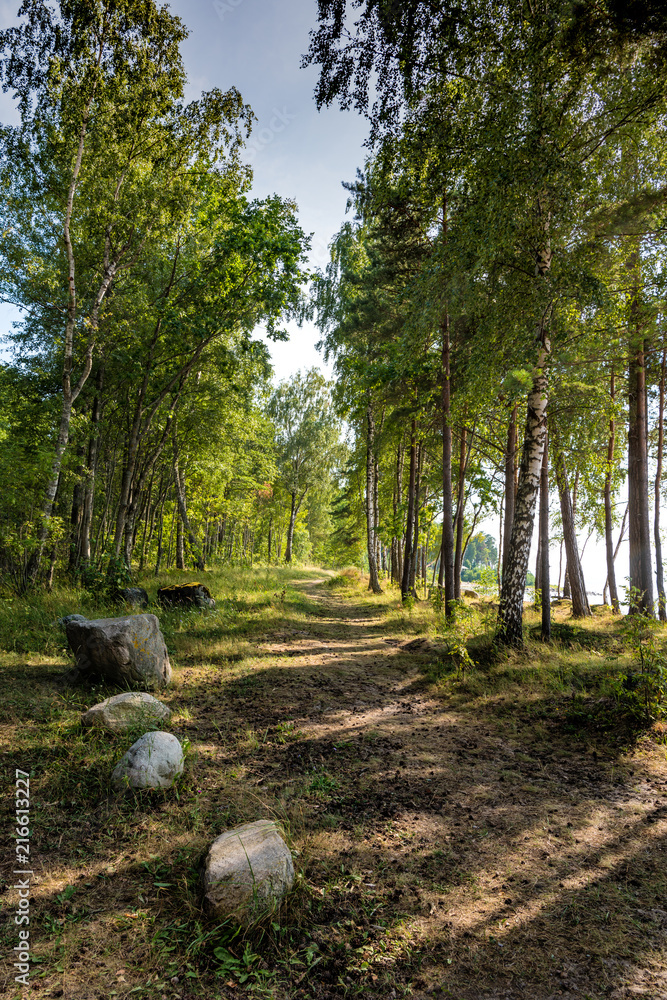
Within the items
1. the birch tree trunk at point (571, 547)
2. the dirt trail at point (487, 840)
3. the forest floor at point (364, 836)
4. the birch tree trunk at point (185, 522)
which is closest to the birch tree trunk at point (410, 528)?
the birch tree trunk at point (571, 547)

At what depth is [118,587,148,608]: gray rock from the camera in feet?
32.0

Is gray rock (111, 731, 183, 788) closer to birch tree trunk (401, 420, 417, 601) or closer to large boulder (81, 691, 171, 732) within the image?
large boulder (81, 691, 171, 732)

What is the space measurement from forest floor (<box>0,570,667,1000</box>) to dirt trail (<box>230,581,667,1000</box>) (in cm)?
2

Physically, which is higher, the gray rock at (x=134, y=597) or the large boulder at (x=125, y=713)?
the gray rock at (x=134, y=597)

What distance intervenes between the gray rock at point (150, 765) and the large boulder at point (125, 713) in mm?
724

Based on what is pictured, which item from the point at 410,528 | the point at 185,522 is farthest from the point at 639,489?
the point at 185,522

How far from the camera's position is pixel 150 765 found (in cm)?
388

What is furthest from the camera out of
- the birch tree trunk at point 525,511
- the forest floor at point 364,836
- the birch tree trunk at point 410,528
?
the birch tree trunk at point 410,528

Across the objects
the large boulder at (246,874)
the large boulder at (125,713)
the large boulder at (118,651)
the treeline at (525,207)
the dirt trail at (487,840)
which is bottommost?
the dirt trail at (487,840)

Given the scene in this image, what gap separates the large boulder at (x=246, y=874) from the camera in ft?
8.56

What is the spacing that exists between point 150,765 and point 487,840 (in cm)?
302

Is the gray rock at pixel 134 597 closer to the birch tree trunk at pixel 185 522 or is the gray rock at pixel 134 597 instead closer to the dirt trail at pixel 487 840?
the birch tree trunk at pixel 185 522

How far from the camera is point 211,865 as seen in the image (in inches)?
109

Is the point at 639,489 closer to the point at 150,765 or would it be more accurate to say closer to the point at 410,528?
the point at 410,528
